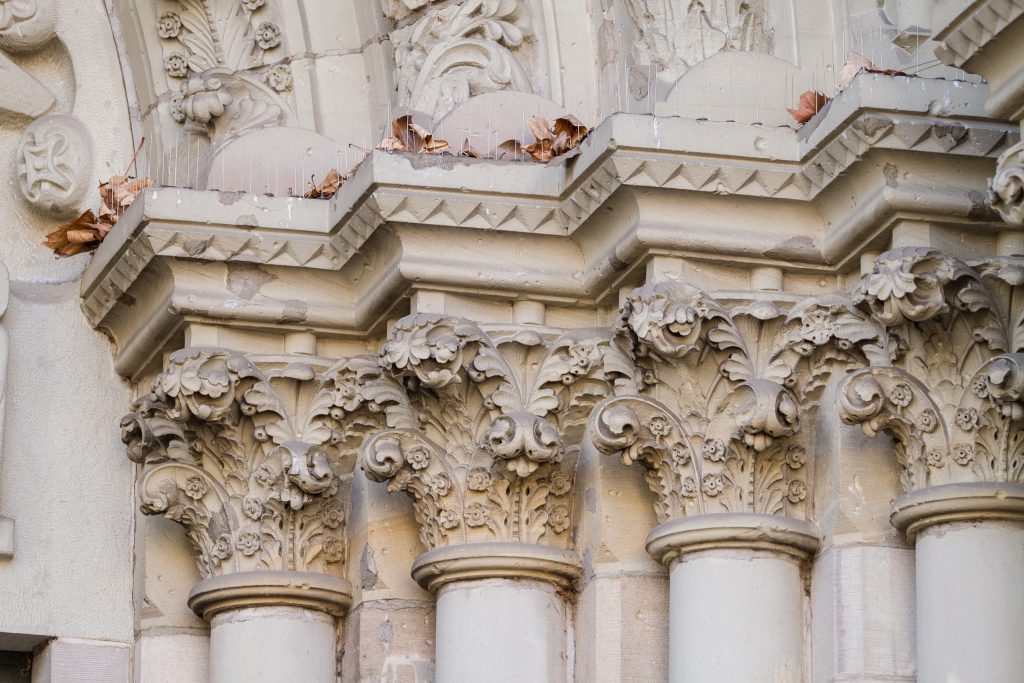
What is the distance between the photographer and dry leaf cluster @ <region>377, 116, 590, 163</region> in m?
6.80

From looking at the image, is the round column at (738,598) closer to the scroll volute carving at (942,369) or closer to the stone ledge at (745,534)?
the stone ledge at (745,534)

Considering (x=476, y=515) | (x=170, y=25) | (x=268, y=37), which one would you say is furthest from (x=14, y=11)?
(x=476, y=515)

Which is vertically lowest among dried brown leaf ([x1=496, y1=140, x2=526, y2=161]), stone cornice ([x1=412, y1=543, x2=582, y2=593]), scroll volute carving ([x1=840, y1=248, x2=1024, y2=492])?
stone cornice ([x1=412, y1=543, x2=582, y2=593])

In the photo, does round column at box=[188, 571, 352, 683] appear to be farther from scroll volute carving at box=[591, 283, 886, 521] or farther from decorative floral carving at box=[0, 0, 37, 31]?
decorative floral carving at box=[0, 0, 37, 31]

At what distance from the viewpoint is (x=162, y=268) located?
23.2ft

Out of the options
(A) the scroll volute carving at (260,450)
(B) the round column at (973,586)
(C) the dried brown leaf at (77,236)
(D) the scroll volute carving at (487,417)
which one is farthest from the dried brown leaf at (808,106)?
(C) the dried brown leaf at (77,236)

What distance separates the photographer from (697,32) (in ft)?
22.6

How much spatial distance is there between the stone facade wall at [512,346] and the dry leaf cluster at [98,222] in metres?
0.09

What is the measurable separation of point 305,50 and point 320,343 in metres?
0.86

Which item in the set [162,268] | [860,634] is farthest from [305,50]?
[860,634]

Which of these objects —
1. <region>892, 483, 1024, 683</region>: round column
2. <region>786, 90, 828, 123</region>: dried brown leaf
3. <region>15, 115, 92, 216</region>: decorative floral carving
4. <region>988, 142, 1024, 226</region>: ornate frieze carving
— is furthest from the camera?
<region>15, 115, 92, 216</region>: decorative floral carving

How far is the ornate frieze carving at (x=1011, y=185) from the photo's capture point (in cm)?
555

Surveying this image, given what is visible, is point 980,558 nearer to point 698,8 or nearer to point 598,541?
point 598,541

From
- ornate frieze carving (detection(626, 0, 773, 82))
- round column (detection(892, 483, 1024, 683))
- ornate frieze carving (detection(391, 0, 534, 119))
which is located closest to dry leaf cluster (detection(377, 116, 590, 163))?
ornate frieze carving (detection(391, 0, 534, 119))
